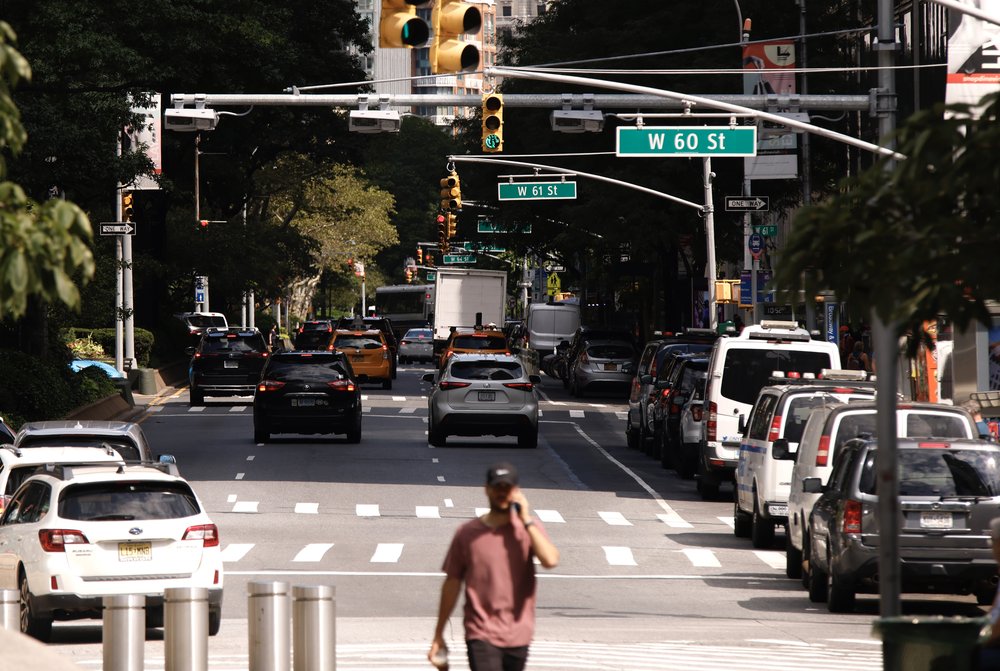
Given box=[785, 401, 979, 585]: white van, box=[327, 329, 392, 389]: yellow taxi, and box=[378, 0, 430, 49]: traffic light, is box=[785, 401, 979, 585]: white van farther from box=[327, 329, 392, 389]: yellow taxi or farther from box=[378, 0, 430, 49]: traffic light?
box=[327, 329, 392, 389]: yellow taxi

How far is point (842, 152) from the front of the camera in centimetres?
5234

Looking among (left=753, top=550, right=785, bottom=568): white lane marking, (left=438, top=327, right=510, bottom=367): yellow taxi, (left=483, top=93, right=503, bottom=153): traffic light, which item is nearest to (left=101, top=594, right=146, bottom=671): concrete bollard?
(left=753, top=550, right=785, bottom=568): white lane marking

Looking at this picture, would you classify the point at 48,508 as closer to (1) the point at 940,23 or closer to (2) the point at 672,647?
(2) the point at 672,647

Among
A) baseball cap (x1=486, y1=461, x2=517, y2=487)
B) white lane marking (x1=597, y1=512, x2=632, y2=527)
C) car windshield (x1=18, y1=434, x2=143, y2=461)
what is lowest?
white lane marking (x1=597, y1=512, x2=632, y2=527)

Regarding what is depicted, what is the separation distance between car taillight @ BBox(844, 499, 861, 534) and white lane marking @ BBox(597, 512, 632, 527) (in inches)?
329

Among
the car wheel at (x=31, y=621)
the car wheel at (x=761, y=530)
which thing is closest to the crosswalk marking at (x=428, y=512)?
the car wheel at (x=761, y=530)

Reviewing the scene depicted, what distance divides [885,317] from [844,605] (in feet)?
25.9

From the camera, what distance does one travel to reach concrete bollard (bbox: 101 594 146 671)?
12.1 meters

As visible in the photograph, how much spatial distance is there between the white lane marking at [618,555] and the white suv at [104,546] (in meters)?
6.30

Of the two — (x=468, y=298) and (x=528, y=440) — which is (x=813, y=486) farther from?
(x=468, y=298)

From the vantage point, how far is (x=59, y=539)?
49.6ft

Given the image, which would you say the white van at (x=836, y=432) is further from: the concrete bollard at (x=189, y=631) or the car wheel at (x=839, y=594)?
the concrete bollard at (x=189, y=631)

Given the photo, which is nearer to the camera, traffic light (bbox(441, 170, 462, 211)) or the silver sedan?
the silver sedan

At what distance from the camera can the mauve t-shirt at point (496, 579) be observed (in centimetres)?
920
